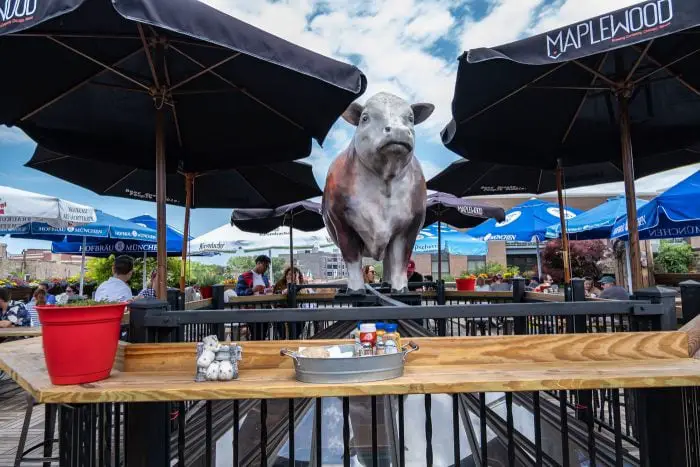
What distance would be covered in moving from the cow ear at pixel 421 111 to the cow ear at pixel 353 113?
12.4 inches

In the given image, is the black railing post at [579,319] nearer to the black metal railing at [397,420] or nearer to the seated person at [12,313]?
the black metal railing at [397,420]

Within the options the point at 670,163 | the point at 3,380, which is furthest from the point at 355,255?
the point at 3,380

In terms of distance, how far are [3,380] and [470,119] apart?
5.76 meters

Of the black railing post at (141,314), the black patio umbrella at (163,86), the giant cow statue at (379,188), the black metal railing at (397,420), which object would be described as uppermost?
the black patio umbrella at (163,86)

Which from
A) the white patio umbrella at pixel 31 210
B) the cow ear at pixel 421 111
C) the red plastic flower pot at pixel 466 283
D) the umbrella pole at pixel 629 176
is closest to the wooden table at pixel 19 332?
the white patio umbrella at pixel 31 210

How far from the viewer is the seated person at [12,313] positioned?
4453mm

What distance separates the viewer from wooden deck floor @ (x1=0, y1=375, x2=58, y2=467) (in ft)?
10.5

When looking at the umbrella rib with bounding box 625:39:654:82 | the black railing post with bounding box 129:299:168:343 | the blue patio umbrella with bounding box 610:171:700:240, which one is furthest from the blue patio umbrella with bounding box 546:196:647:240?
the black railing post with bounding box 129:299:168:343

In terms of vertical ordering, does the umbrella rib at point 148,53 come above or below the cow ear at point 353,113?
above

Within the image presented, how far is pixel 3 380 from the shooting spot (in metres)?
5.11

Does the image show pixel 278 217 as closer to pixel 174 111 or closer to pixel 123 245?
pixel 174 111

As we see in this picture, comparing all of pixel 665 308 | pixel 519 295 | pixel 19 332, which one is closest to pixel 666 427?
pixel 665 308

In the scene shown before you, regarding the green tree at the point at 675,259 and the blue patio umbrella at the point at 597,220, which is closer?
the blue patio umbrella at the point at 597,220

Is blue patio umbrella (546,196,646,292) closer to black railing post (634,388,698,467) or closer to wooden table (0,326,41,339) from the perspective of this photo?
black railing post (634,388,698,467)
